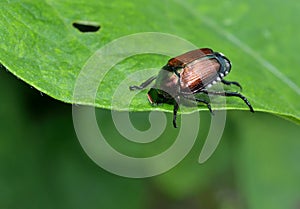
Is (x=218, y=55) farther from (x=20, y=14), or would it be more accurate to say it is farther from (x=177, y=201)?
(x=177, y=201)

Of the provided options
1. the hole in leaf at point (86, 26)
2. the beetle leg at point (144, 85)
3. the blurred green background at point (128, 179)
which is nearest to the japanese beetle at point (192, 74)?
the beetle leg at point (144, 85)

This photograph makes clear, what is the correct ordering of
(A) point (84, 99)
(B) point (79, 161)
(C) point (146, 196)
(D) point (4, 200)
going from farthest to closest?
1. (C) point (146, 196)
2. (B) point (79, 161)
3. (D) point (4, 200)
4. (A) point (84, 99)

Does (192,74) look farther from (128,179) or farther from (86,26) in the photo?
(128,179)

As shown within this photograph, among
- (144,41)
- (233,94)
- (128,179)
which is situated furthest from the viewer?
(128,179)

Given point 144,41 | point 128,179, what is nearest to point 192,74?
point 144,41

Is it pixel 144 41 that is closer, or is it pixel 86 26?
pixel 86 26

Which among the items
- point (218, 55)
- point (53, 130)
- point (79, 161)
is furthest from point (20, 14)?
point (79, 161)
